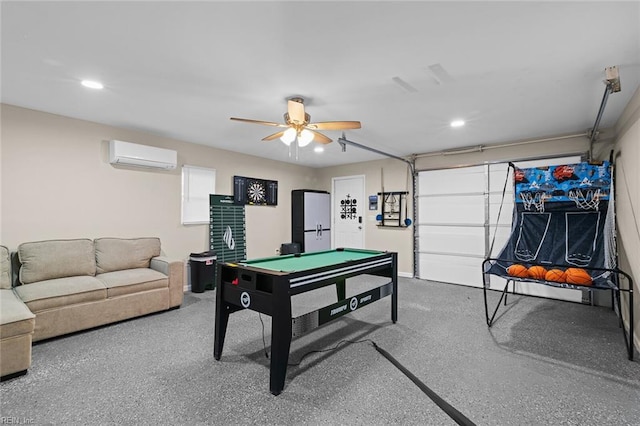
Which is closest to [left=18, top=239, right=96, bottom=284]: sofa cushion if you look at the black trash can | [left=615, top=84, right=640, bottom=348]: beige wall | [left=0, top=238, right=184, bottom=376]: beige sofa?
[left=0, top=238, right=184, bottom=376]: beige sofa

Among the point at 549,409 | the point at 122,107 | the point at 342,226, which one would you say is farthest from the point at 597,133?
the point at 122,107

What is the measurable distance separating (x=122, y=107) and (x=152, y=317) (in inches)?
97.6

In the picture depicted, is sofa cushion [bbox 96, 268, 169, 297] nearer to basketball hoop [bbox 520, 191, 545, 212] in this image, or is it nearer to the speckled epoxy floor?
the speckled epoxy floor

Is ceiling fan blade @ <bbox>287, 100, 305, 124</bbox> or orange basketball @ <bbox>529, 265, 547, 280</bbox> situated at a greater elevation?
ceiling fan blade @ <bbox>287, 100, 305, 124</bbox>

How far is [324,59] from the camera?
7.66 ft

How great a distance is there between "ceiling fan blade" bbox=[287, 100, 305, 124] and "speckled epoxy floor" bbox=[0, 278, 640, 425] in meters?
2.20

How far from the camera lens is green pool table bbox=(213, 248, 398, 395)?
2.13m

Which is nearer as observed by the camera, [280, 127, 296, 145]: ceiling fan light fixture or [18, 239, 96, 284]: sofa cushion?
[280, 127, 296, 145]: ceiling fan light fixture

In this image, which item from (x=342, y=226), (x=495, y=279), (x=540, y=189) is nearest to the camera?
(x=540, y=189)

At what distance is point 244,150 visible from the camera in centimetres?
552

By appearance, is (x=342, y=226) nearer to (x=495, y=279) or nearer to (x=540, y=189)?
(x=495, y=279)

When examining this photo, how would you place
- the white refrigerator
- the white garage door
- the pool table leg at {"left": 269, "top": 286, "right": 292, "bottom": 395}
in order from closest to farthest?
1. the pool table leg at {"left": 269, "top": 286, "right": 292, "bottom": 395}
2. the white garage door
3. the white refrigerator

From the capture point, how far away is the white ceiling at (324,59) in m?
1.83

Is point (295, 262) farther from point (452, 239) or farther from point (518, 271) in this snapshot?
point (452, 239)
